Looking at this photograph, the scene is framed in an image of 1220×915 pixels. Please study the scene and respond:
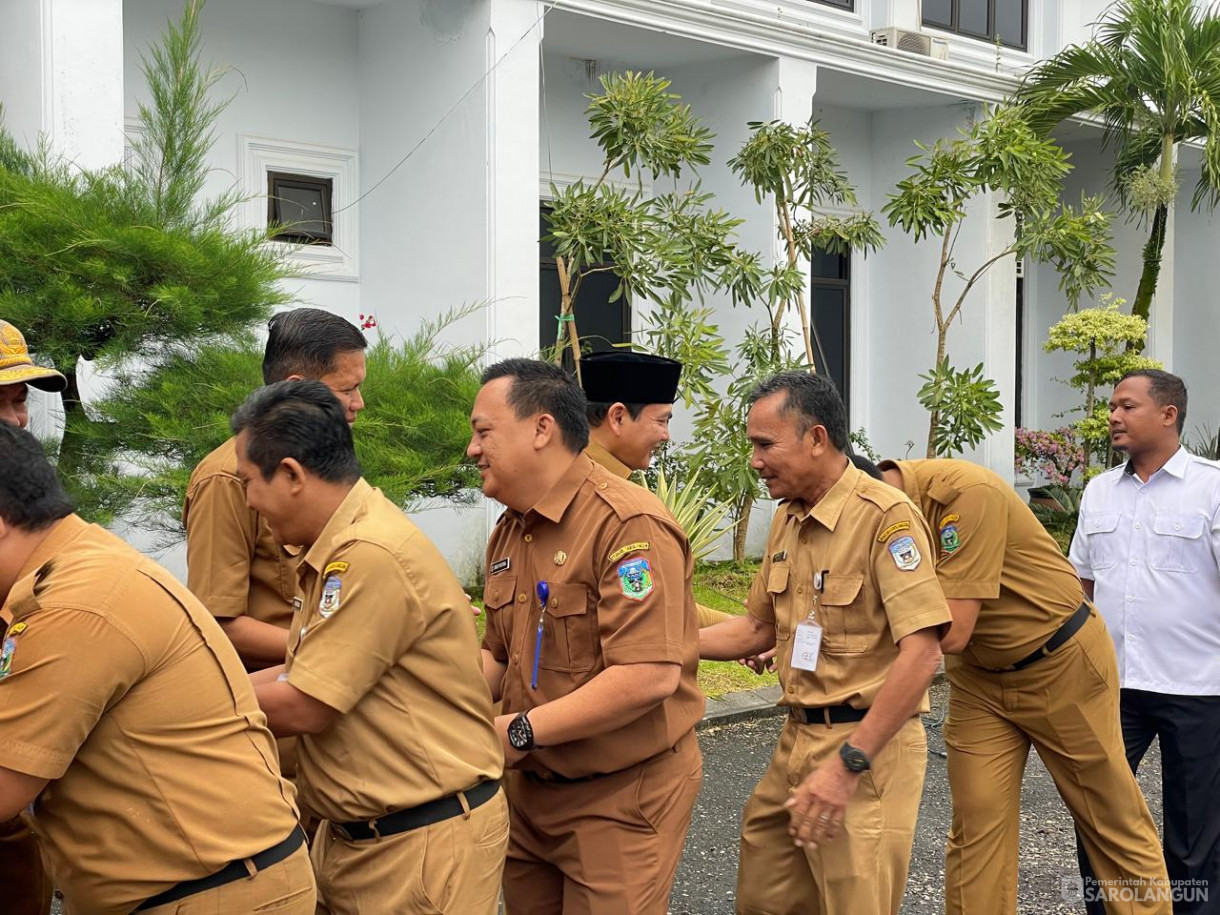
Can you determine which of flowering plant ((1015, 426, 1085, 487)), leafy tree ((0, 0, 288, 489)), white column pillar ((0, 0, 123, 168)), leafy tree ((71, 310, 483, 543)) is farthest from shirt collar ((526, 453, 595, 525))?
flowering plant ((1015, 426, 1085, 487))

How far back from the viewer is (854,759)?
3406 mm

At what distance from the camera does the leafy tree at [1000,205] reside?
1119 centimetres

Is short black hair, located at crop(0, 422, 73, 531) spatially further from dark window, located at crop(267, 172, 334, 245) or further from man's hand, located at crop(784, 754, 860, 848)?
dark window, located at crop(267, 172, 334, 245)

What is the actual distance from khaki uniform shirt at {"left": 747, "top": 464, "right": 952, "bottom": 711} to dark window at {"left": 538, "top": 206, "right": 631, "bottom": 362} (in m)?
8.05

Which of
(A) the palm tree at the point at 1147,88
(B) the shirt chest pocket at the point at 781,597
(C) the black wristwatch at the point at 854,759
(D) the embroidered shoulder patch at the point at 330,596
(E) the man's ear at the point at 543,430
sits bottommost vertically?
(C) the black wristwatch at the point at 854,759

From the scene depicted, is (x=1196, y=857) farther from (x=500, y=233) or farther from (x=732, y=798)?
(x=500, y=233)

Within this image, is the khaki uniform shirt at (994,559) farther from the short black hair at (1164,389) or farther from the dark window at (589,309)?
the dark window at (589,309)

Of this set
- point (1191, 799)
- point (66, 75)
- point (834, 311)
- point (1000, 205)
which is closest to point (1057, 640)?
point (1191, 799)

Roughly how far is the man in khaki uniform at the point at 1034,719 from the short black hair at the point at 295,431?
6.82 feet

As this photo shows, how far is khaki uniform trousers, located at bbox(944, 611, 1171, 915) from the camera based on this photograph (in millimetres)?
4312

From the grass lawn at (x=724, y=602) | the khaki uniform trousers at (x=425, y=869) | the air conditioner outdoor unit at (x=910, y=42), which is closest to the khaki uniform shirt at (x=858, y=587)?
the khaki uniform trousers at (x=425, y=869)

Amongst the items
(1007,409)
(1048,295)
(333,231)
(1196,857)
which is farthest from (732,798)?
(1048,295)

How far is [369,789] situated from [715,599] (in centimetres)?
766

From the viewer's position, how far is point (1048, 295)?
1678 cm
